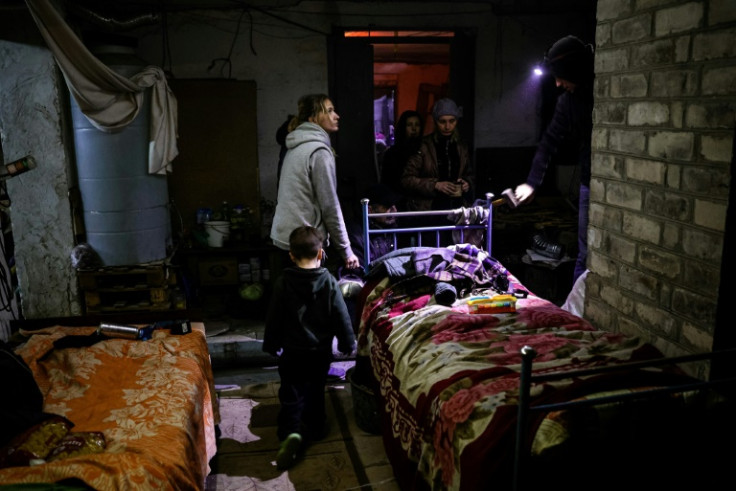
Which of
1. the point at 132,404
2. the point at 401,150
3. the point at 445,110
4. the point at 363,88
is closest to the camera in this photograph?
the point at 132,404

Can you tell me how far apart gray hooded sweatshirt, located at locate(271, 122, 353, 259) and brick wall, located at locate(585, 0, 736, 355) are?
73.7 inches

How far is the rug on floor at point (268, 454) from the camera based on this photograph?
3869mm

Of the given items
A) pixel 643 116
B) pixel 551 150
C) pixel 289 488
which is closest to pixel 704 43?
pixel 643 116

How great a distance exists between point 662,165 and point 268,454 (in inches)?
112

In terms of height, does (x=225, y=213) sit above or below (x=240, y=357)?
above

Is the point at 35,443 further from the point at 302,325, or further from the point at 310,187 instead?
the point at 310,187

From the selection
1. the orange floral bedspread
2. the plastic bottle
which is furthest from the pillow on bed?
the plastic bottle

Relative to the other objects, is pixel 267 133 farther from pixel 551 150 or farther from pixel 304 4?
pixel 551 150

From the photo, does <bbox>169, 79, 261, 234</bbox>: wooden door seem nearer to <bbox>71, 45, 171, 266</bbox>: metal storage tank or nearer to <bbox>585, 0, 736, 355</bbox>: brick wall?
<bbox>71, 45, 171, 266</bbox>: metal storage tank

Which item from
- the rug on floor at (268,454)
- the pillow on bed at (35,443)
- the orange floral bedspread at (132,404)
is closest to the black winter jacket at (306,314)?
the orange floral bedspread at (132,404)

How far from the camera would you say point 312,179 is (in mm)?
4809

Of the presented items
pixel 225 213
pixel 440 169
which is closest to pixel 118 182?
pixel 225 213

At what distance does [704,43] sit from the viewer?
2.73 m

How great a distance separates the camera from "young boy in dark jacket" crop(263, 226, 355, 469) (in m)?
4.12
